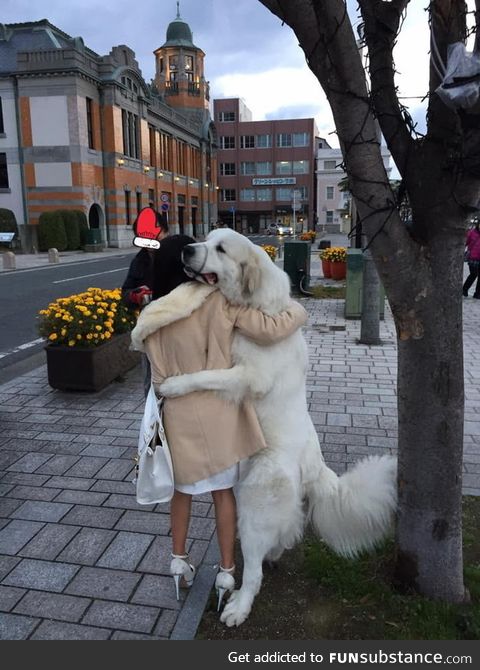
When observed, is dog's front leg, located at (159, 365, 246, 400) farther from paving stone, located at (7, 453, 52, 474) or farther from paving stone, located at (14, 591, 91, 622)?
paving stone, located at (7, 453, 52, 474)

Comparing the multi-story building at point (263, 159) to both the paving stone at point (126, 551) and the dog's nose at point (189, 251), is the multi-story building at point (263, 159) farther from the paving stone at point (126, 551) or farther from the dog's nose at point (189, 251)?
the dog's nose at point (189, 251)

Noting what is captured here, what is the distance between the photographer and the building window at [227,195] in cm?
8098

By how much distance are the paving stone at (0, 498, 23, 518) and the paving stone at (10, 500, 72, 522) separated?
0.03 m

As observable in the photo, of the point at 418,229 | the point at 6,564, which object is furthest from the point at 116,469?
the point at 418,229

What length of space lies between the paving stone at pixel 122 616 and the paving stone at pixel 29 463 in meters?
1.83

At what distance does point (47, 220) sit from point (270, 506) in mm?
34183

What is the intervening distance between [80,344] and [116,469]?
2172 millimetres

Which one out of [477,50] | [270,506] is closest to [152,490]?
[270,506]

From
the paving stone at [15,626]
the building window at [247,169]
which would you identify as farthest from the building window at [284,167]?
the paving stone at [15,626]

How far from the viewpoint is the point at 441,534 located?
2.71m

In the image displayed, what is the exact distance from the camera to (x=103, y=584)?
3010 millimetres

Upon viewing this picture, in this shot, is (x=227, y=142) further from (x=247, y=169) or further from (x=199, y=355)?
(x=199, y=355)

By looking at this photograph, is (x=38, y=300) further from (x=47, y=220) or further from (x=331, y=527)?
(x=47, y=220)

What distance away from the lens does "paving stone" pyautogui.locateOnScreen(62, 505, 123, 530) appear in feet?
11.8
